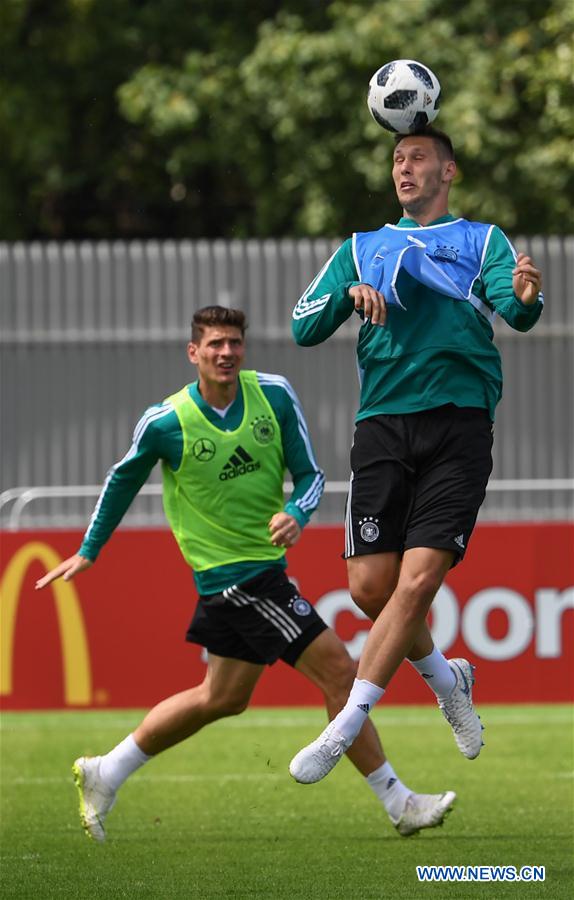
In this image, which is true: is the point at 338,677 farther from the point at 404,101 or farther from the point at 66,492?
the point at 66,492

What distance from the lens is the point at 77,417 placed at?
17.7 m

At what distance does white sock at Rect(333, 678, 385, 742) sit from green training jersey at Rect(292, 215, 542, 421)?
1062 mm

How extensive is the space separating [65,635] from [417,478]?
6574 millimetres

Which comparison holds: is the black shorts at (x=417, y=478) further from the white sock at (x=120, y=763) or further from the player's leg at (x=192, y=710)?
the white sock at (x=120, y=763)

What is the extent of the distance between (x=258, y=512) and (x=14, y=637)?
4999mm

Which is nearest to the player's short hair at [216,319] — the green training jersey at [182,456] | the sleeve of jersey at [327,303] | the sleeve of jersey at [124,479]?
the green training jersey at [182,456]

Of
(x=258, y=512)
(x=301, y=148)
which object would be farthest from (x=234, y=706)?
(x=301, y=148)

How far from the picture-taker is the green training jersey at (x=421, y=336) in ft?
21.7

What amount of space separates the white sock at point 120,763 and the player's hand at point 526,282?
3273 millimetres

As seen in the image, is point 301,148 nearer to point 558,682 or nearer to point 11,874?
point 558,682

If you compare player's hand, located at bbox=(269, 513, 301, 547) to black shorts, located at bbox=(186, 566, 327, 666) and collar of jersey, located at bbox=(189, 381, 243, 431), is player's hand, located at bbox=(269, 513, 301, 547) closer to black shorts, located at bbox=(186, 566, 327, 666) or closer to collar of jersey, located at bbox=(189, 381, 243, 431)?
black shorts, located at bbox=(186, 566, 327, 666)

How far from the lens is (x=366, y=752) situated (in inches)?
318

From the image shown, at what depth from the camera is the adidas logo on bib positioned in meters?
8.27

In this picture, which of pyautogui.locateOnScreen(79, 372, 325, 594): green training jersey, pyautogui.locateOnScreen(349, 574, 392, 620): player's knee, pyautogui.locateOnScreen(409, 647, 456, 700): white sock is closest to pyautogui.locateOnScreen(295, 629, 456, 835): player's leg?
pyautogui.locateOnScreen(79, 372, 325, 594): green training jersey
